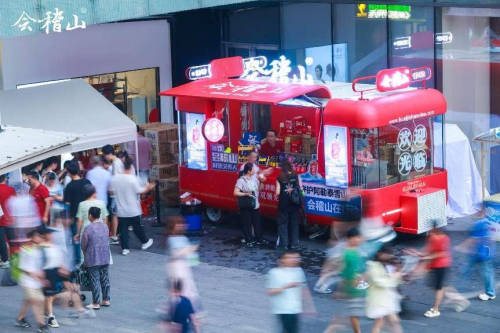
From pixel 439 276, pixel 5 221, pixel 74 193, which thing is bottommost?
pixel 439 276

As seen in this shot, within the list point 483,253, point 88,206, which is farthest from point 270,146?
point 483,253

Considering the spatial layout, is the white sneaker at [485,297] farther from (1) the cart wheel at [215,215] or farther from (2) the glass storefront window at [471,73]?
(1) the cart wheel at [215,215]

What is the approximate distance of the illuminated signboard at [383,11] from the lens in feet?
67.3

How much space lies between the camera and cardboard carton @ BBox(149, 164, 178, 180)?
2105 centimetres

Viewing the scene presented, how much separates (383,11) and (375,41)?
673mm

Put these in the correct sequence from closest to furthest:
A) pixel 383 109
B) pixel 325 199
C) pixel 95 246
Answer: pixel 95 246
pixel 383 109
pixel 325 199

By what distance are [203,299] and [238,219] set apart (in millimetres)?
5082

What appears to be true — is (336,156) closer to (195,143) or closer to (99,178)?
(195,143)

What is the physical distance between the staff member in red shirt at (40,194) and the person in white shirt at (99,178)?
3.32ft

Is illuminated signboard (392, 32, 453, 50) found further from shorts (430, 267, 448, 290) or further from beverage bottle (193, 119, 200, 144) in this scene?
shorts (430, 267, 448, 290)

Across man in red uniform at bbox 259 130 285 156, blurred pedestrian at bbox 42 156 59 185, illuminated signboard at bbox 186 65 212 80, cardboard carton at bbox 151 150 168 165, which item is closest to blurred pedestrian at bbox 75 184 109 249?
blurred pedestrian at bbox 42 156 59 185

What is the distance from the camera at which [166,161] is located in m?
21.3

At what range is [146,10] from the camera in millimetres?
17984

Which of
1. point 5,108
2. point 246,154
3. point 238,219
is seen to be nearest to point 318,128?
point 246,154
